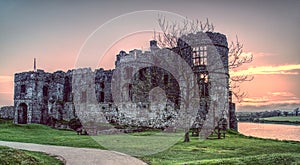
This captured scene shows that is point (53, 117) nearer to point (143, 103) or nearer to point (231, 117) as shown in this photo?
point (143, 103)

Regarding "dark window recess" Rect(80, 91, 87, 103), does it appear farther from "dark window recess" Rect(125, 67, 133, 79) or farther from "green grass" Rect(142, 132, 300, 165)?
"green grass" Rect(142, 132, 300, 165)

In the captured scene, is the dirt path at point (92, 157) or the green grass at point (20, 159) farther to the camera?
the dirt path at point (92, 157)

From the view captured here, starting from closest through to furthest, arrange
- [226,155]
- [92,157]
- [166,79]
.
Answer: [92,157] < [226,155] < [166,79]

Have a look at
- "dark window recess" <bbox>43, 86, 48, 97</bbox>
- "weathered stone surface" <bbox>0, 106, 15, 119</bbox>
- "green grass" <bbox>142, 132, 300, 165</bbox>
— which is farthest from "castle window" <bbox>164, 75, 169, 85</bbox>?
"weathered stone surface" <bbox>0, 106, 15, 119</bbox>

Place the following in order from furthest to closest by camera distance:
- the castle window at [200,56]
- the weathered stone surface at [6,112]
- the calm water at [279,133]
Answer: the weathered stone surface at [6,112] → the castle window at [200,56] → the calm water at [279,133]

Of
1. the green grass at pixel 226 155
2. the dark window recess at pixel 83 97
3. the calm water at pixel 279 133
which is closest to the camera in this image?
the green grass at pixel 226 155

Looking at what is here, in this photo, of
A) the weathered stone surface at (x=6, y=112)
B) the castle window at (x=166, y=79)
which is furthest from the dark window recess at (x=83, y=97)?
the castle window at (x=166, y=79)

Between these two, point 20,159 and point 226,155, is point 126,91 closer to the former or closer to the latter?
point 226,155

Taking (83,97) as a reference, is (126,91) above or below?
above

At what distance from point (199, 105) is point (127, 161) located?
61.0ft

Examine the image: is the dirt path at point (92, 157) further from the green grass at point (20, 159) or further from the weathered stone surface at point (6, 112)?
the weathered stone surface at point (6, 112)

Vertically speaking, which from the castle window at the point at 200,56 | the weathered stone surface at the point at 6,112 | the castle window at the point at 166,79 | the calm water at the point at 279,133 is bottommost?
the calm water at the point at 279,133

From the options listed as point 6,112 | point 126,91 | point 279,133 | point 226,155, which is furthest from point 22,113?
point 226,155

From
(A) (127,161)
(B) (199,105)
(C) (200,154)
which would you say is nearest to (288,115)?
(B) (199,105)
